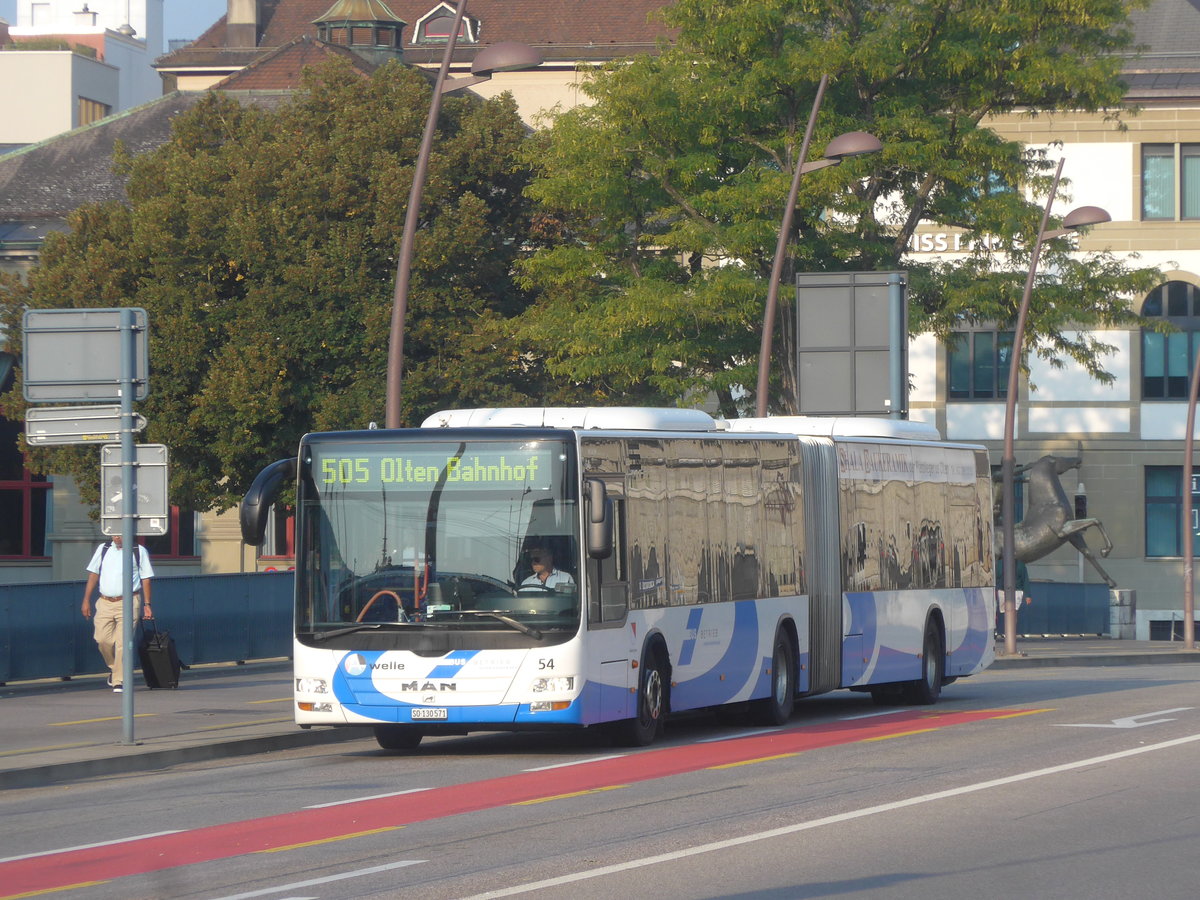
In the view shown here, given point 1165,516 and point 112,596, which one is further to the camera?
point 1165,516

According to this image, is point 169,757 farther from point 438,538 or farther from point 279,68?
point 279,68

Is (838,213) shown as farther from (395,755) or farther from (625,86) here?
(395,755)

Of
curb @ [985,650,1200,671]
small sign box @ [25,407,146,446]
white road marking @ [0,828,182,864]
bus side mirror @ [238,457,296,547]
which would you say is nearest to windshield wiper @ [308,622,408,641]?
bus side mirror @ [238,457,296,547]

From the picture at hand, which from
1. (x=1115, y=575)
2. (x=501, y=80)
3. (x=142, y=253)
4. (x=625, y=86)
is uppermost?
(x=501, y=80)

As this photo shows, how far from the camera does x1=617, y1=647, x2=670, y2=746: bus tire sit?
1709cm

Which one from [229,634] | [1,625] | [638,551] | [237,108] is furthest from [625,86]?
[638,551]

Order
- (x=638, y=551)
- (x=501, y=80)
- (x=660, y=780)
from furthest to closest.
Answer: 1. (x=501, y=80)
2. (x=638, y=551)
3. (x=660, y=780)

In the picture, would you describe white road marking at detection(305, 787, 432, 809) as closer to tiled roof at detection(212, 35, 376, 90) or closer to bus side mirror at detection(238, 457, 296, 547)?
bus side mirror at detection(238, 457, 296, 547)

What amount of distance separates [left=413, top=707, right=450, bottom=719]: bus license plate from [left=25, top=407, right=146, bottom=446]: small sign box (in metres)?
3.26

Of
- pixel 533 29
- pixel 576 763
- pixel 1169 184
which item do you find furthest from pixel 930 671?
pixel 533 29

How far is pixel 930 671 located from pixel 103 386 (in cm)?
1078

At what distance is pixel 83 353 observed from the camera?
663 inches

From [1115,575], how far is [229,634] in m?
34.4

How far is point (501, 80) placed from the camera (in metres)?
78.1
